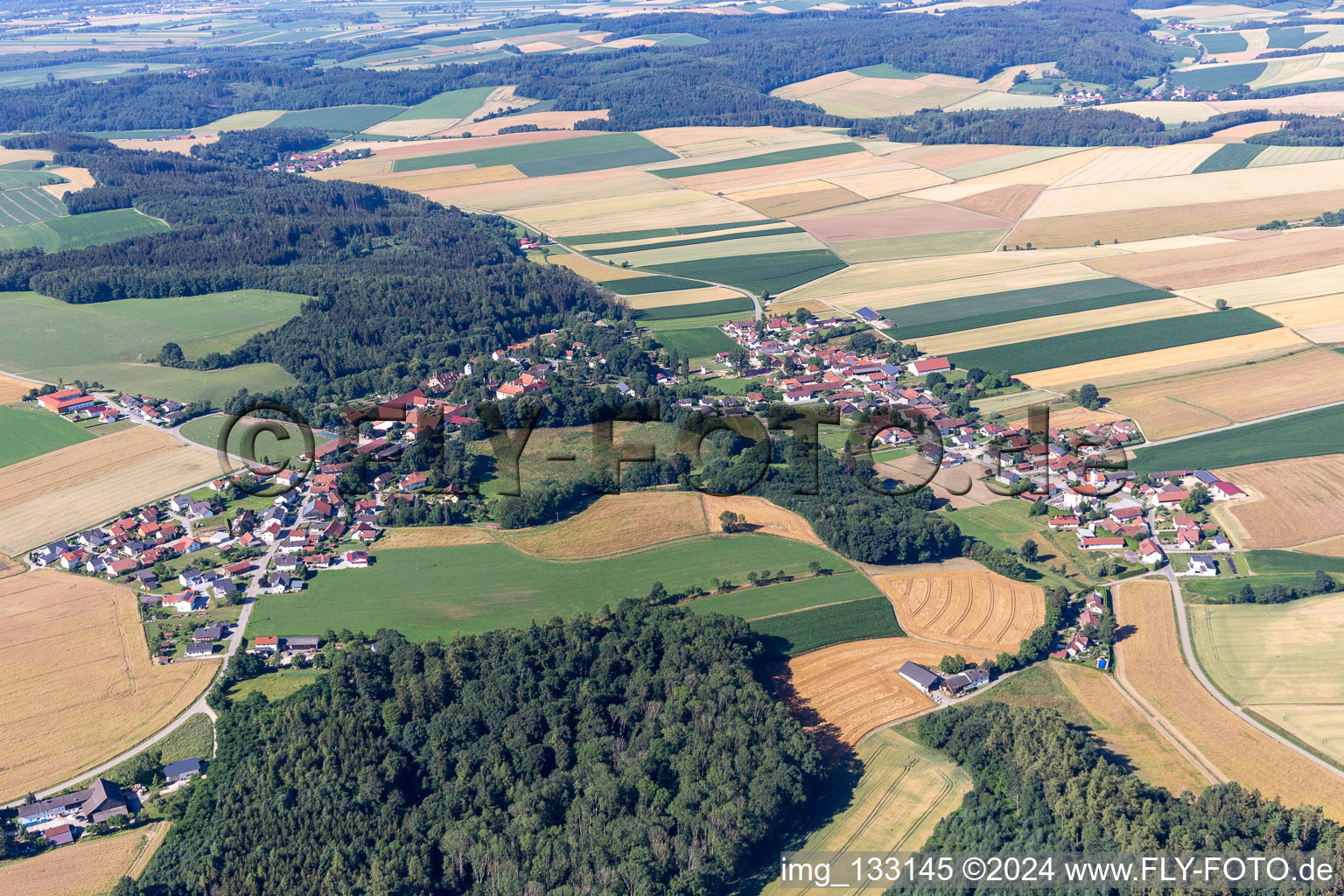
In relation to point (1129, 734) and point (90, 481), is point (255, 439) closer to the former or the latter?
point (90, 481)

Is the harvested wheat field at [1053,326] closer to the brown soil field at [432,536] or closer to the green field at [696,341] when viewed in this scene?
the green field at [696,341]

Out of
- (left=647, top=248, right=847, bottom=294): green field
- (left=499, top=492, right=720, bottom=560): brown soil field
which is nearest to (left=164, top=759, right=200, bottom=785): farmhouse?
(left=499, top=492, right=720, bottom=560): brown soil field

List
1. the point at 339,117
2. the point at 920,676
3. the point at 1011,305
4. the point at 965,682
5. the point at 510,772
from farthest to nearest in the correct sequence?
the point at 339,117, the point at 1011,305, the point at 920,676, the point at 965,682, the point at 510,772

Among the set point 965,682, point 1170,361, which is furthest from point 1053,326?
point 965,682

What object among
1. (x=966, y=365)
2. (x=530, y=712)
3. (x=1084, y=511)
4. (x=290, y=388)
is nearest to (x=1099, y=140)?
(x=966, y=365)

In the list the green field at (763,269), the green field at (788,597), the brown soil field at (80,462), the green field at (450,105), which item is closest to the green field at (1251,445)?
the green field at (788,597)

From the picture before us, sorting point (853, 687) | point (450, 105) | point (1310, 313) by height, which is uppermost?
point (450, 105)
